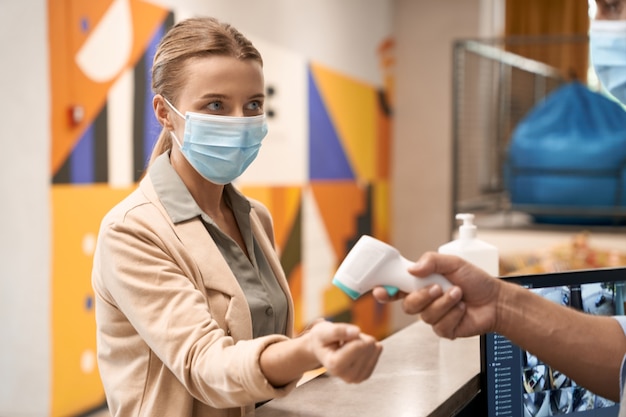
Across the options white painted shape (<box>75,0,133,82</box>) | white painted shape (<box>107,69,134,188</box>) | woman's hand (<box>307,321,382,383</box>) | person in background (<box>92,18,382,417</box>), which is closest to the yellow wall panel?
white painted shape (<box>107,69,134,188</box>)

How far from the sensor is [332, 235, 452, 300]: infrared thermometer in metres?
0.83

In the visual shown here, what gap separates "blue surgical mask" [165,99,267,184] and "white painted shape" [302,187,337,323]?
2.96 meters

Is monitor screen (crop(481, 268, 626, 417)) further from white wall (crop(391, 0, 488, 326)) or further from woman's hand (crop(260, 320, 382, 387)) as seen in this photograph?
white wall (crop(391, 0, 488, 326))

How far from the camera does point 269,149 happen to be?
3.84 metres

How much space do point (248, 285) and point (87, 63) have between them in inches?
66.0

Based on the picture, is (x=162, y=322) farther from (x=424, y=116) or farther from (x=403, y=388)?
(x=424, y=116)

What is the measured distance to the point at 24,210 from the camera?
92.0 inches

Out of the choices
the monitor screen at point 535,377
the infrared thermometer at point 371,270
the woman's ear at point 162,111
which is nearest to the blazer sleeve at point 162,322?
the infrared thermometer at point 371,270

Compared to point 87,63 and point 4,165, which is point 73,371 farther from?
point 87,63

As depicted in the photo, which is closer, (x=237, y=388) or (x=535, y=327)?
(x=237, y=388)

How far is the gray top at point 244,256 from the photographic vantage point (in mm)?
1129

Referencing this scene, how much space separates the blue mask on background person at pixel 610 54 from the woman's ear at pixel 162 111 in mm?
736

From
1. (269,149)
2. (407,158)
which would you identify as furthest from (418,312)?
(407,158)

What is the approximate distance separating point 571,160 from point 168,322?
7.11 feet
